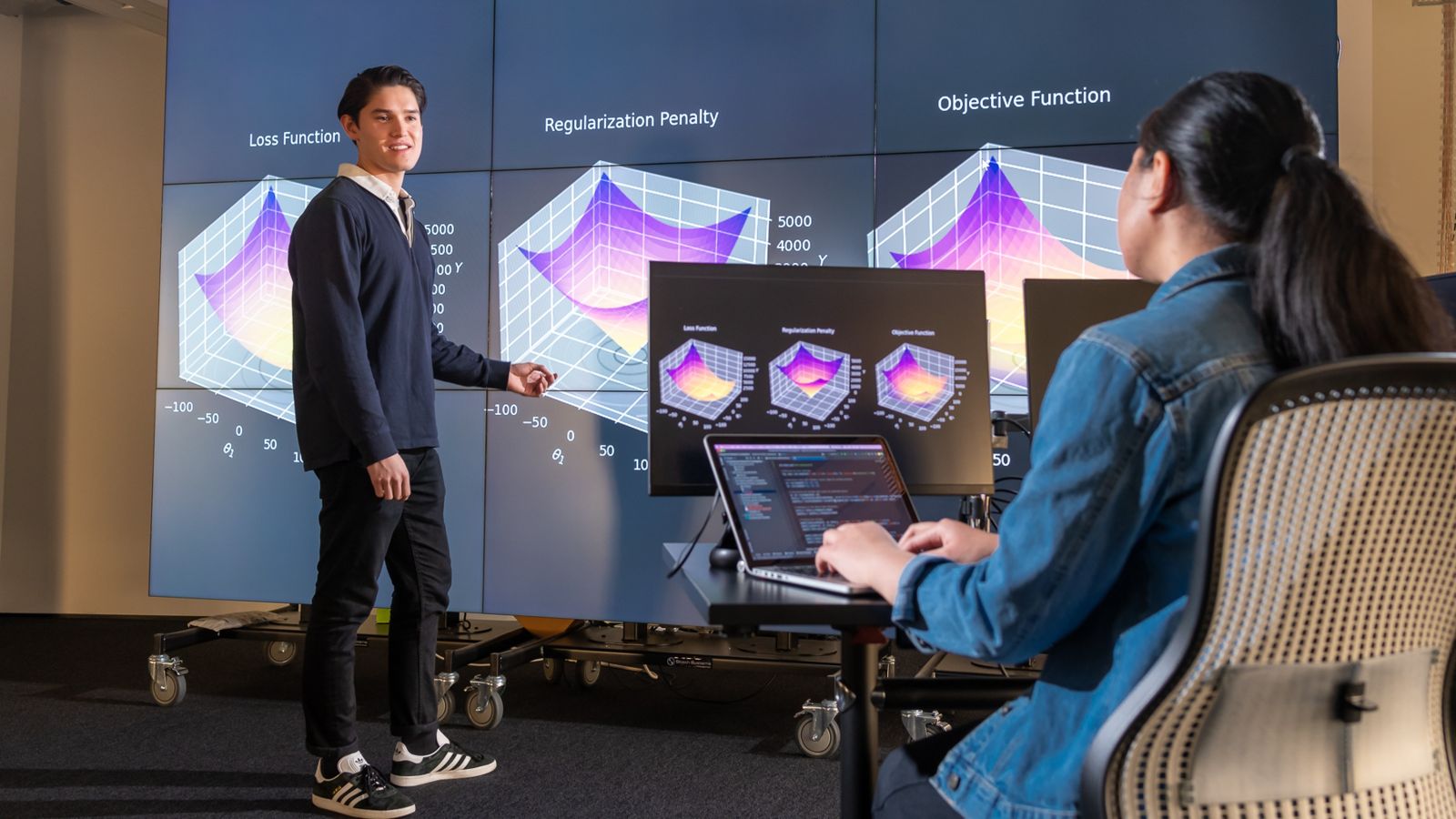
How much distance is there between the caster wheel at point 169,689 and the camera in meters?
3.59

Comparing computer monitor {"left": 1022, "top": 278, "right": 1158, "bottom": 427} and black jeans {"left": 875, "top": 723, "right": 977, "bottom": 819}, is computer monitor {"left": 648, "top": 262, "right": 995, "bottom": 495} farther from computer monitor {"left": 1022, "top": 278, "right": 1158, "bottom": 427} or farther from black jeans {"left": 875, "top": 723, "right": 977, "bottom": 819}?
black jeans {"left": 875, "top": 723, "right": 977, "bottom": 819}

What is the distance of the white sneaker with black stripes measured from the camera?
276 cm

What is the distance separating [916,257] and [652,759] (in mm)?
1638

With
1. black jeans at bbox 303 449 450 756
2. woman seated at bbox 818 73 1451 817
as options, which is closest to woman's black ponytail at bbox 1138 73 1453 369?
woman seated at bbox 818 73 1451 817

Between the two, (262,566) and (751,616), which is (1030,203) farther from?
(262,566)

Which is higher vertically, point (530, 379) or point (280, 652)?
point (530, 379)

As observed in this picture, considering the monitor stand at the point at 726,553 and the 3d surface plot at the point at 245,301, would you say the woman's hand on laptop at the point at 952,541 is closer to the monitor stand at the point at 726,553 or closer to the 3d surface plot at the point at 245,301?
the monitor stand at the point at 726,553

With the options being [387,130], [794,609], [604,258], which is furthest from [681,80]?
[794,609]

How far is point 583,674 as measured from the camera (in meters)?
3.87

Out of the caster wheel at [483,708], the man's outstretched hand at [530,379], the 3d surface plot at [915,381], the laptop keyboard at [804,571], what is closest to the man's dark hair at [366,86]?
the man's outstretched hand at [530,379]

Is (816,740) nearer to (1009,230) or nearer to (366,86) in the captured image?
(1009,230)

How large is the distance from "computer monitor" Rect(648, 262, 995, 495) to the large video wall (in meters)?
1.32

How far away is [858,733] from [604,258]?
92.2 inches

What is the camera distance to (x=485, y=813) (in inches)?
101
